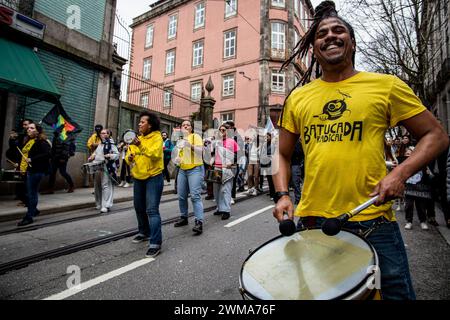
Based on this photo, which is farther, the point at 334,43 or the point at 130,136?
the point at 130,136

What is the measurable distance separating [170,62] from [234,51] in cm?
823

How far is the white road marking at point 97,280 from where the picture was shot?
9.21 ft

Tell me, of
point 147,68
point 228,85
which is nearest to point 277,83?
point 228,85

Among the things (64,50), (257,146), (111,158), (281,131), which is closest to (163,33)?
(64,50)

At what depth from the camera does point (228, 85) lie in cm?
2627

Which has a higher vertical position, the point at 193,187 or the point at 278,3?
the point at 278,3

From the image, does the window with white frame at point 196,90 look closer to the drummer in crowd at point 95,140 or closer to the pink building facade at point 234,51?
the pink building facade at point 234,51

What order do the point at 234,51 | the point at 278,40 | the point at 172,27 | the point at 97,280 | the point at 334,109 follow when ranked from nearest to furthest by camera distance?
1. the point at 334,109
2. the point at 97,280
3. the point at 278,40
4. the point at 234,51
5. the point at 172,27

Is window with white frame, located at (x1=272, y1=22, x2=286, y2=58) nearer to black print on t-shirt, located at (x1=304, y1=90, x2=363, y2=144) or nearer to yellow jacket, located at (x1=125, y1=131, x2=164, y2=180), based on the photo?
yellow jacket, located at (x1=125, y1=131, x2=164, y2=180)

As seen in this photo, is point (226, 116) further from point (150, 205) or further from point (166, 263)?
point (166, 263)

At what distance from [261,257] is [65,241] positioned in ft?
14.1

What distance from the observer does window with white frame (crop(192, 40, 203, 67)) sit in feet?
92.5

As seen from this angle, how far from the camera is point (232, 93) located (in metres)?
25.9
